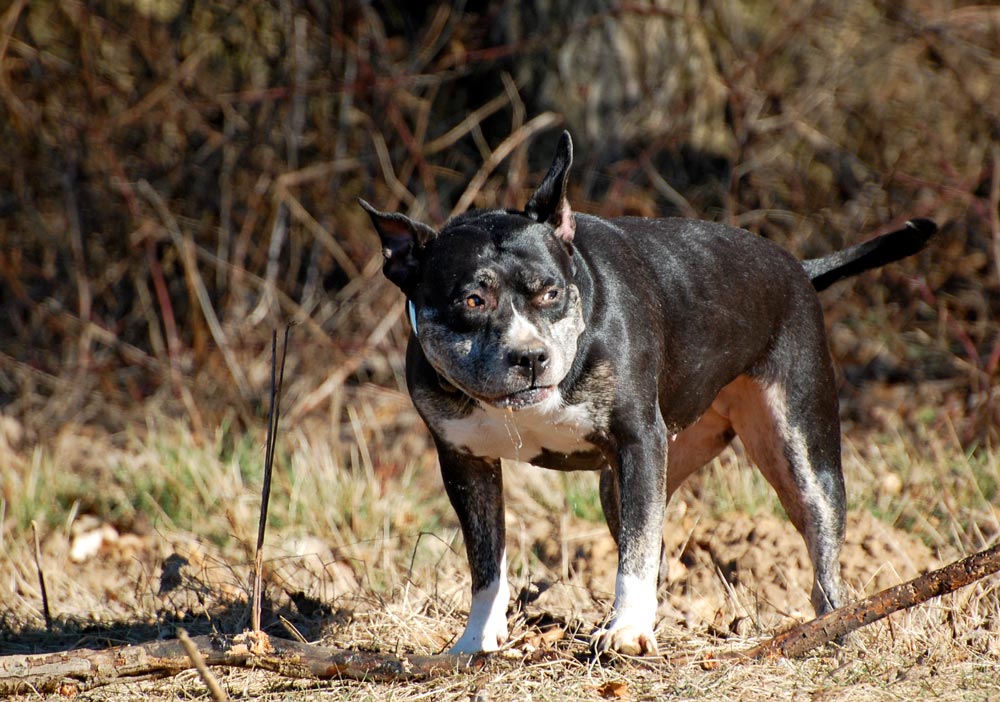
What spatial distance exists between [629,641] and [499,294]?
3.80 ft

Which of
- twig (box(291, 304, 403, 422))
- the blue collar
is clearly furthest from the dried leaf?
twig (box(291, 304, 403, 422))

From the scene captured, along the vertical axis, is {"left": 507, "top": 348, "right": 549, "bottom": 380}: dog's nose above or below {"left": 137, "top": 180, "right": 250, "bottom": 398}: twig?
below

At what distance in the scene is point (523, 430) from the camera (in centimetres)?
395

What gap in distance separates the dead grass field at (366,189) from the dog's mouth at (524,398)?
230cm

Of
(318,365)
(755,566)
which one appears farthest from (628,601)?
(318,365)

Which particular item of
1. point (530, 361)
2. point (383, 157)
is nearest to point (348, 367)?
point (383, 157)

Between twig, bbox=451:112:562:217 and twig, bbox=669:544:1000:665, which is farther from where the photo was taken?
twig, bbox=451:112:562:217

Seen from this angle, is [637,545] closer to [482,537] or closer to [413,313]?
[482,537]

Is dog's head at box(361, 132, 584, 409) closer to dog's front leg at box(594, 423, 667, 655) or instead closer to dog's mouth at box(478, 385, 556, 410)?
dog's mouth at box(478, 385, 556, 410)

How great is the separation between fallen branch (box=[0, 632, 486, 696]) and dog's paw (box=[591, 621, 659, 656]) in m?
0.42

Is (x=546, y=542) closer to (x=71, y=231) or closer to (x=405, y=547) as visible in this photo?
(x=405, y=547)

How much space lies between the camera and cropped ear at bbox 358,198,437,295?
4.07 m

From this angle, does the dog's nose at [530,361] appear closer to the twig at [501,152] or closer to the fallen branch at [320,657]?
the fallen branch at [320,657]

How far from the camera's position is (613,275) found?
413 cm
